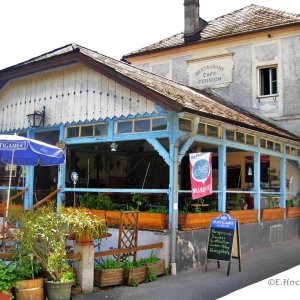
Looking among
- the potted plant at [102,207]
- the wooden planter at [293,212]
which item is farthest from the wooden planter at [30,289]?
the wooden planter at [293,212]

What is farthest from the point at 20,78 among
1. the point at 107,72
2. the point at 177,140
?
the point at 177,140

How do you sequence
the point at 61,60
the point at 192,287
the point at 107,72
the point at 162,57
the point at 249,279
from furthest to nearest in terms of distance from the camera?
1. the point at 162,57
2. the point at 61,60
3. the point at 107,72
4. the point at 249,279
5. the point at 192,287

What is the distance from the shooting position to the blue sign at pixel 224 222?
8892mm

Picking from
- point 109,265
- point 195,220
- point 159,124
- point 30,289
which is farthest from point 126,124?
point 30,289

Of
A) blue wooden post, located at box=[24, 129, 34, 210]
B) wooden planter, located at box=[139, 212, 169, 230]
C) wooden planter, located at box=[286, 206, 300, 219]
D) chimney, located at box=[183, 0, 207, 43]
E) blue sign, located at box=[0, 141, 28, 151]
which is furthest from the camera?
chimney, located at box=[183, 0, 207, 43]

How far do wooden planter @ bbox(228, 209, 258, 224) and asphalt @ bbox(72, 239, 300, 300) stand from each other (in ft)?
Result: 3.07

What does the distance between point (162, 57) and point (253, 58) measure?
423 cm

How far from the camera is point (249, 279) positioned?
8477mm

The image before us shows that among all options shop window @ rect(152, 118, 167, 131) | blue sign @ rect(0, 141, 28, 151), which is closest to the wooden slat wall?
shop window @ rect(152, 118, 167, 131)

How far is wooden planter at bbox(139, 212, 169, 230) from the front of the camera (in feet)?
28.6

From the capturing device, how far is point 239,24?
17578mm

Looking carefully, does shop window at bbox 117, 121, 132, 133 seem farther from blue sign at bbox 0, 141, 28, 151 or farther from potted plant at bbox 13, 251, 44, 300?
potted plant at bbox 13, 251, 44, 300

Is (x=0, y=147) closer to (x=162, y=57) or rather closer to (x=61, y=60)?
(x=61, y=60)

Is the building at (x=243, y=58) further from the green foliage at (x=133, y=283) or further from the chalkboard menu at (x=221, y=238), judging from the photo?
the green foliage at (x=133, y=283)
